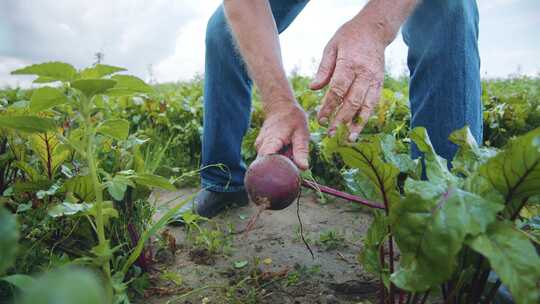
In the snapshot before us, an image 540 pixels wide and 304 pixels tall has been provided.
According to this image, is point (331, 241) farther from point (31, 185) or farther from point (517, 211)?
point (31, 185)

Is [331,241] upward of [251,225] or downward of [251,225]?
downward

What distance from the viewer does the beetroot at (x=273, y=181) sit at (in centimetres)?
136

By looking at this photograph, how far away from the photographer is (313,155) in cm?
281

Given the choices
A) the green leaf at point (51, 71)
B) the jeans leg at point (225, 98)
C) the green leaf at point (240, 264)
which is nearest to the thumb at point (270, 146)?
the green leaf at point (240, 264)

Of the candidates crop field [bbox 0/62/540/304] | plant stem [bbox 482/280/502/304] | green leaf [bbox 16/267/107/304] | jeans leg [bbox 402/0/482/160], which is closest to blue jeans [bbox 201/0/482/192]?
jeans leg [bbox 402/0/482/160]

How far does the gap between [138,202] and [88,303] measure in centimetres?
128

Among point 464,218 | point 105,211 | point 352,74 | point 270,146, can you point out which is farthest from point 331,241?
point 464,218

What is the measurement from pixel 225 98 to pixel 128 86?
54.4 inches

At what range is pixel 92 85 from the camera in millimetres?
1022

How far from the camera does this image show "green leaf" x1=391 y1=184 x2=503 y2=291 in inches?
32.3

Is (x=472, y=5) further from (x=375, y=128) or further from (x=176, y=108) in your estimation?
(x=176, y=108)

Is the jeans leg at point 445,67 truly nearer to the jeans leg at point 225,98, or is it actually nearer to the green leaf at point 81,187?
the jeans leg at point 225,98

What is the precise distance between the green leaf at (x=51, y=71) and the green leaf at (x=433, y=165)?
876 millimetres

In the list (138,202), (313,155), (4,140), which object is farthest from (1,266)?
(313,155)
